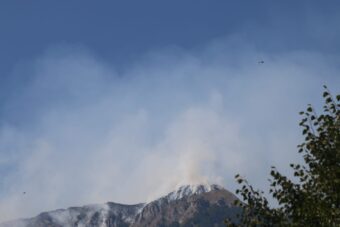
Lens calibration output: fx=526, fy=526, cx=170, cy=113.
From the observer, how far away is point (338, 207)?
92.8 feet

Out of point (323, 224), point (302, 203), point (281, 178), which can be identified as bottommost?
point (323, 224)

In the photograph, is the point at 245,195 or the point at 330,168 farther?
the point at 245,195

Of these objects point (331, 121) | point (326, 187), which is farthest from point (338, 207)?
point (331, 121)

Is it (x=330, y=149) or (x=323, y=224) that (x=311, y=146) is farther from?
(x=323, y=224)

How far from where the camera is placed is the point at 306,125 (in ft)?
105

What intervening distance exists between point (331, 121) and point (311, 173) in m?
3.30

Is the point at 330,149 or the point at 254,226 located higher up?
the point at 330,149

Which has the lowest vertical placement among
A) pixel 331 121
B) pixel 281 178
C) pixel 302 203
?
pixel 302 203

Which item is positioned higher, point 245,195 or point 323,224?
point 245,195

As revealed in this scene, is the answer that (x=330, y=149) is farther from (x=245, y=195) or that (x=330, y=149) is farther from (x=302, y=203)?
(x=245, y=195)

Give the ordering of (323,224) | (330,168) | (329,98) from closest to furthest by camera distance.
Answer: (323,224), (330,168), (329,98)

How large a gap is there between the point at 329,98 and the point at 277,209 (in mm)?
7340

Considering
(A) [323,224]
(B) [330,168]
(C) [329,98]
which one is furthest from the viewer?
(C) [329,98]

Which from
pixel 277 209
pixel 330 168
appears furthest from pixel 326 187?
pixel 277 209
